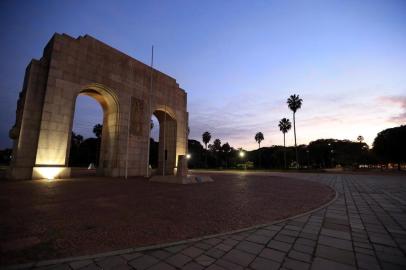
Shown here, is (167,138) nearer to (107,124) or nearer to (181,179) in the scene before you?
(107,124)

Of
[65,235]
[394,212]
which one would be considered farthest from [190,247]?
[394,212]

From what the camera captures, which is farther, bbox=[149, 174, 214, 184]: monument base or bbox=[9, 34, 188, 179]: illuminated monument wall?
bbox=[9, 34, 188, 179]: illuminated monument wall

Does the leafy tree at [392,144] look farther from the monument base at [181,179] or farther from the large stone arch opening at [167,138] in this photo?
the monument base at [181,179]

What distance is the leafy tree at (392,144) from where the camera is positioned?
137 ft

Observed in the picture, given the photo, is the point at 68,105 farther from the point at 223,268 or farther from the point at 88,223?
the point at 223,268

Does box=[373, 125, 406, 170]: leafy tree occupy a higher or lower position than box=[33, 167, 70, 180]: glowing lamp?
higher

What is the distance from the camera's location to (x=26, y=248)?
325 centimetres

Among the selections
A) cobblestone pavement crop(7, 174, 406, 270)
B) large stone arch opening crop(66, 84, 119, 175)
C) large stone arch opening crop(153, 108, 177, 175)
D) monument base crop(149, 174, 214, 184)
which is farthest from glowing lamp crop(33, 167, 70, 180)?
cobblestone pavement crop(7, 174, 406, 270)

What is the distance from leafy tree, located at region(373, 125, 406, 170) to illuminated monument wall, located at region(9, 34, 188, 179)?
48263 millimetres

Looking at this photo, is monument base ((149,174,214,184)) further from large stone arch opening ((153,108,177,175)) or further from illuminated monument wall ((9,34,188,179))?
large stone arch opening ((153,108,177,175))

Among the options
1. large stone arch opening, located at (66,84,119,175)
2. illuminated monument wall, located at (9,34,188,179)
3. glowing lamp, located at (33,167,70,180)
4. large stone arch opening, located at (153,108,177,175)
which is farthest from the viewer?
large stone arch opening, located at (153,108,177,175)

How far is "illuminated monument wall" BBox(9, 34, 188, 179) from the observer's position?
47.2 feet

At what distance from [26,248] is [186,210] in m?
3.79

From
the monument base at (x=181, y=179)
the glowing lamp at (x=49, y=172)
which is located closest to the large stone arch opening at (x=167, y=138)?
the monument base at (x=181, y=179)
